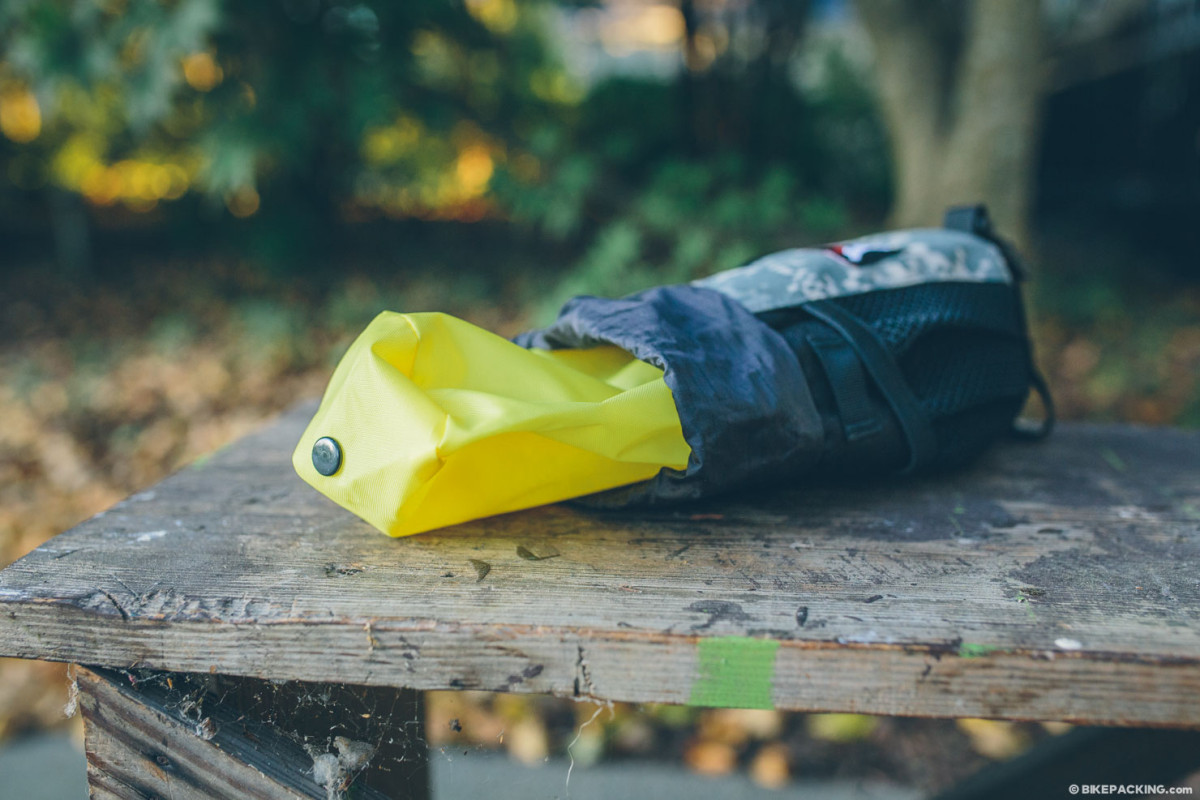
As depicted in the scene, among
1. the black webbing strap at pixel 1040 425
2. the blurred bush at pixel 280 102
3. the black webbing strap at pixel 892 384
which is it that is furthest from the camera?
the blurred bush at pixel 280 102

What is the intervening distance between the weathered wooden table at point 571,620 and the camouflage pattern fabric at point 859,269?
0.35m

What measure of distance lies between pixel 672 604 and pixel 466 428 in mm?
314

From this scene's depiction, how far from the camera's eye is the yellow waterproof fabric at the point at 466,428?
0.90 meters

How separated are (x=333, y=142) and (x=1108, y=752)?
6069 mm

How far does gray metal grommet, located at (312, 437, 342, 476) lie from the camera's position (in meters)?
0.93

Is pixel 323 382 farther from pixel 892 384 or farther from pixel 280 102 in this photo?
pixel 892 384

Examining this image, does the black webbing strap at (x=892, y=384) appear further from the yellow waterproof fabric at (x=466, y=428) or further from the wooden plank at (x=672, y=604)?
the yellow waterproof fabric at (x=466, y=428)

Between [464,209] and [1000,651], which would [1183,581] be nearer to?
[1000,651]

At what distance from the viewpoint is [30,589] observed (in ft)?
2.85

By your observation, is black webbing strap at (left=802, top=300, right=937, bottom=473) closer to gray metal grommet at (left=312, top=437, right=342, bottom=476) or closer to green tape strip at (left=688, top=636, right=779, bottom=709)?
green tape strip at (left=688, top=636, right=779, bottom=709)

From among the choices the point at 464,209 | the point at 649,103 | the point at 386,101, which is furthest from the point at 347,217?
the point at 649,103

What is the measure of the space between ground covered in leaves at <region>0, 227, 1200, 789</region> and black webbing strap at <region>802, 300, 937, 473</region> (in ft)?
1.96

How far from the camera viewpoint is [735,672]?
2.62ft

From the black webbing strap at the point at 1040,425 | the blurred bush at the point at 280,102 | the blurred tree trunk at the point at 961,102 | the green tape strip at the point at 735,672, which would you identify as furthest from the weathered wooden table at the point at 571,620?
the blurred bush at the point at 280,102
